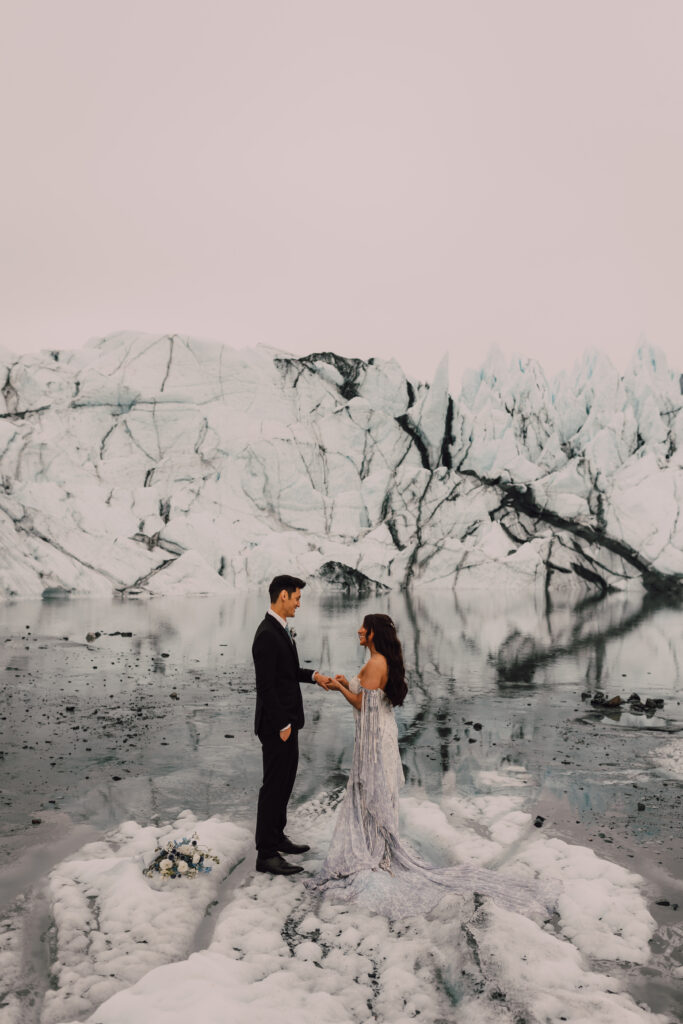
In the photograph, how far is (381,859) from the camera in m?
5.47

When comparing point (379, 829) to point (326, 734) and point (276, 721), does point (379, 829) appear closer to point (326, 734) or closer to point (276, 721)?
point (276, 721)

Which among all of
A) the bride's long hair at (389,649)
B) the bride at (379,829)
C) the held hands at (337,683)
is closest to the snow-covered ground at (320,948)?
the bride at (379,829)

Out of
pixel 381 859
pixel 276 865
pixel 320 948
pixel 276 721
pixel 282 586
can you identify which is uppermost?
pixel 282 586

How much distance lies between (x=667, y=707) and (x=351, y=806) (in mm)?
8082

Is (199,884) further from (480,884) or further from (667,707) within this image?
(667,707)

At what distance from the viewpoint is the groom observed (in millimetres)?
5578

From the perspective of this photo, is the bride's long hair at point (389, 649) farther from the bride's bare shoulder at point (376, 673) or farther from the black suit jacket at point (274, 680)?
the black suit jacket at point (274, 680)

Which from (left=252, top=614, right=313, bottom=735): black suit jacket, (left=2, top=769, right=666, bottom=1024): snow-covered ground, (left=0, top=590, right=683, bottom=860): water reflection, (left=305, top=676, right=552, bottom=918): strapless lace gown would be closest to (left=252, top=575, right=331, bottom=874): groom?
(left=252, top=614, right=313, bottom=735): black suit jacket

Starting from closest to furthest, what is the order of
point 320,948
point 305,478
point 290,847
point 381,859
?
point 320,948, point 381,859, point 290,847, point 305,478

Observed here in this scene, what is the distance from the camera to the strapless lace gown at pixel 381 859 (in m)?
5.16

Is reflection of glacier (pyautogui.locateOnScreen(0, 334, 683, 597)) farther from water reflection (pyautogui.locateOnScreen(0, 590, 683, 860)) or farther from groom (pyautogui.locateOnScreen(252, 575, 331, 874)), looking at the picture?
groom (pyautogui.locateOnScreen(252, 575, 331, 874))

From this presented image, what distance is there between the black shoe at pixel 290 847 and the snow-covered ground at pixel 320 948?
9cm

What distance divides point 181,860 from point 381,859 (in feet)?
4.65

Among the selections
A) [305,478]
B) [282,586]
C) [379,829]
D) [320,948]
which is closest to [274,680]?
[282,586]
